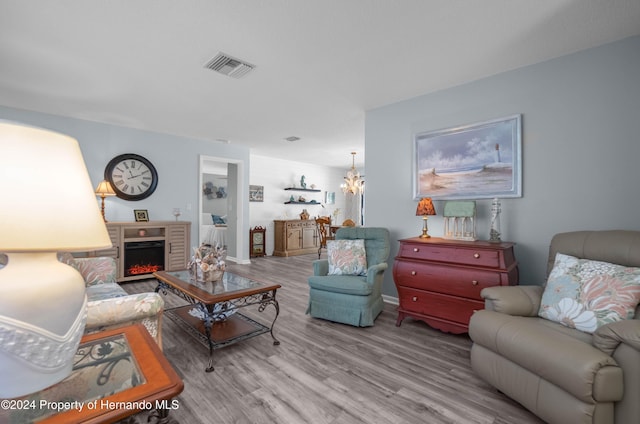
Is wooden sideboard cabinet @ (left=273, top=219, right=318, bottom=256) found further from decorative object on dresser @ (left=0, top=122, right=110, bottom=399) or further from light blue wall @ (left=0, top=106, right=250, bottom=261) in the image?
decorative object on dresser @ (left=0, top=122, right=110, bottom=399)

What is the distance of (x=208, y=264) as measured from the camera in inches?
111

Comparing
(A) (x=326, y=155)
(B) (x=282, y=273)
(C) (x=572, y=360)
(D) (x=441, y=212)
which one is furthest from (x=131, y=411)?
(A) (x=326, y=155)

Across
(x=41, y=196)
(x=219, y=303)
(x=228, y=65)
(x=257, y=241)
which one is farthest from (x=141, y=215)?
(x=41, y=196)

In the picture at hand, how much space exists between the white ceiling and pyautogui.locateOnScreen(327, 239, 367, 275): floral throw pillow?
177 centimetres

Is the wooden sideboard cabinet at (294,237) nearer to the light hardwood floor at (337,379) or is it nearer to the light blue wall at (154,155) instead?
the light blue wall at (154,155)

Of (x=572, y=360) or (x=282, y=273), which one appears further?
(x=282, y=273)

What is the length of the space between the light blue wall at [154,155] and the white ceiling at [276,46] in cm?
50

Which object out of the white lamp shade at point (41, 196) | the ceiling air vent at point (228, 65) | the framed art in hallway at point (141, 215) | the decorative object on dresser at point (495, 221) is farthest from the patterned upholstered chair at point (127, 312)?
the framed art in hallway at point (141, 215)

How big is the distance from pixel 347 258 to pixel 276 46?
2200mm

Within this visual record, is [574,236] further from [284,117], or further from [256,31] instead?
[284,117]

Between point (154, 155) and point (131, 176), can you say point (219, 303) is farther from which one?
point (154, 155)

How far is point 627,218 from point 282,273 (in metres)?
4.56

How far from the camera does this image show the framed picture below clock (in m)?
7.22

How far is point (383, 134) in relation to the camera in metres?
3.94
